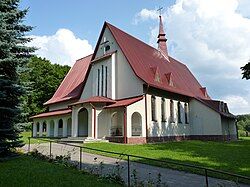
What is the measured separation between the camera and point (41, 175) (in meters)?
9.79

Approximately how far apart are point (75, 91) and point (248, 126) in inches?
2137

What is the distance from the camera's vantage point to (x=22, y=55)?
14539 millimetres

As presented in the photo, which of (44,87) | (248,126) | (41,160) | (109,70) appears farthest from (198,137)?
(248,126)

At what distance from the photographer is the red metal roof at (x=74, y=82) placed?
33.1m

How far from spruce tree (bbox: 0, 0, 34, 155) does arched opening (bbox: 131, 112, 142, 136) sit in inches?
495

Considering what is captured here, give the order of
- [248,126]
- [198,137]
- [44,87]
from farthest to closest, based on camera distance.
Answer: [248,126] → [44,87] → [198,137]

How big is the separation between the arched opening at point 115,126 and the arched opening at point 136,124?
4.10ft

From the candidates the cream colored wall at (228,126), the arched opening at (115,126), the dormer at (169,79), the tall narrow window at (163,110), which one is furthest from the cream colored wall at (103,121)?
the cream colored wall at (228,126)

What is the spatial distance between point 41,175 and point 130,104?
44.1 ft

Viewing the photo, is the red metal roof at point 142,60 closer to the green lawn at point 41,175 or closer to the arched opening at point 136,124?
the arched opening at point 136,124

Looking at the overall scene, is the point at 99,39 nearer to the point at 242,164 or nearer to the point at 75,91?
the point at 75,91

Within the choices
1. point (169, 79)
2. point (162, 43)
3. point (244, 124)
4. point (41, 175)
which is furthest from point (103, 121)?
point (244, 124)

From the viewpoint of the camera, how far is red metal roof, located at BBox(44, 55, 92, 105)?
109ft

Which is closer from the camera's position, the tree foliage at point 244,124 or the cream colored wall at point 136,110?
the cream colored wall at point 136,110
